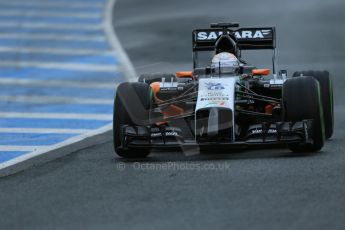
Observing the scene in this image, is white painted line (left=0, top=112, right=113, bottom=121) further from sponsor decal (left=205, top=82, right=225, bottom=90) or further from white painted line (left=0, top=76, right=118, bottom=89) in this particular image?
sponsor decal (left=205, top=82, right=225, bottom=90)

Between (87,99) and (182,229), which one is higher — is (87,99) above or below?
below

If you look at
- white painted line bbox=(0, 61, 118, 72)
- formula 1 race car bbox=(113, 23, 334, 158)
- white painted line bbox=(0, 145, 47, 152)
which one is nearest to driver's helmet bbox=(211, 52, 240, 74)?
formula 1 race car bbox=(113, 23, 334, 158)

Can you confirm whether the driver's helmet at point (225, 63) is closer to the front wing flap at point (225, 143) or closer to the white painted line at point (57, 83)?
the front wing flap at point (225, 143)

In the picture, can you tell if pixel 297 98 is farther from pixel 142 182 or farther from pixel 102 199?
pixel 102 199

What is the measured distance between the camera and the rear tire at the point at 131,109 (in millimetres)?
11289

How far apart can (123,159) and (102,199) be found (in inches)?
101

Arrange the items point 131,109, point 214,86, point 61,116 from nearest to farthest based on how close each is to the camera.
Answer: point 214,86 < point 131,109 < point 61,116

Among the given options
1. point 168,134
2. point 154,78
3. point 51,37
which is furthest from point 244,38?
point 51,37

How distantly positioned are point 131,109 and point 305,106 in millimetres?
1925

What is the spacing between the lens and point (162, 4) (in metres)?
28.1

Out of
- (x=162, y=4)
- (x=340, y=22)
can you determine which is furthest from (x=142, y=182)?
(x=162, y=4)

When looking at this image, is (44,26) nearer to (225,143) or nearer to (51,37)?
(51,37)

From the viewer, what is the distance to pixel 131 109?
11.4m

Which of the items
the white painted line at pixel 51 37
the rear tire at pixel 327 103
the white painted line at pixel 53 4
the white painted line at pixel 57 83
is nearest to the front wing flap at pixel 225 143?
the rear tire at pixel 327 103
